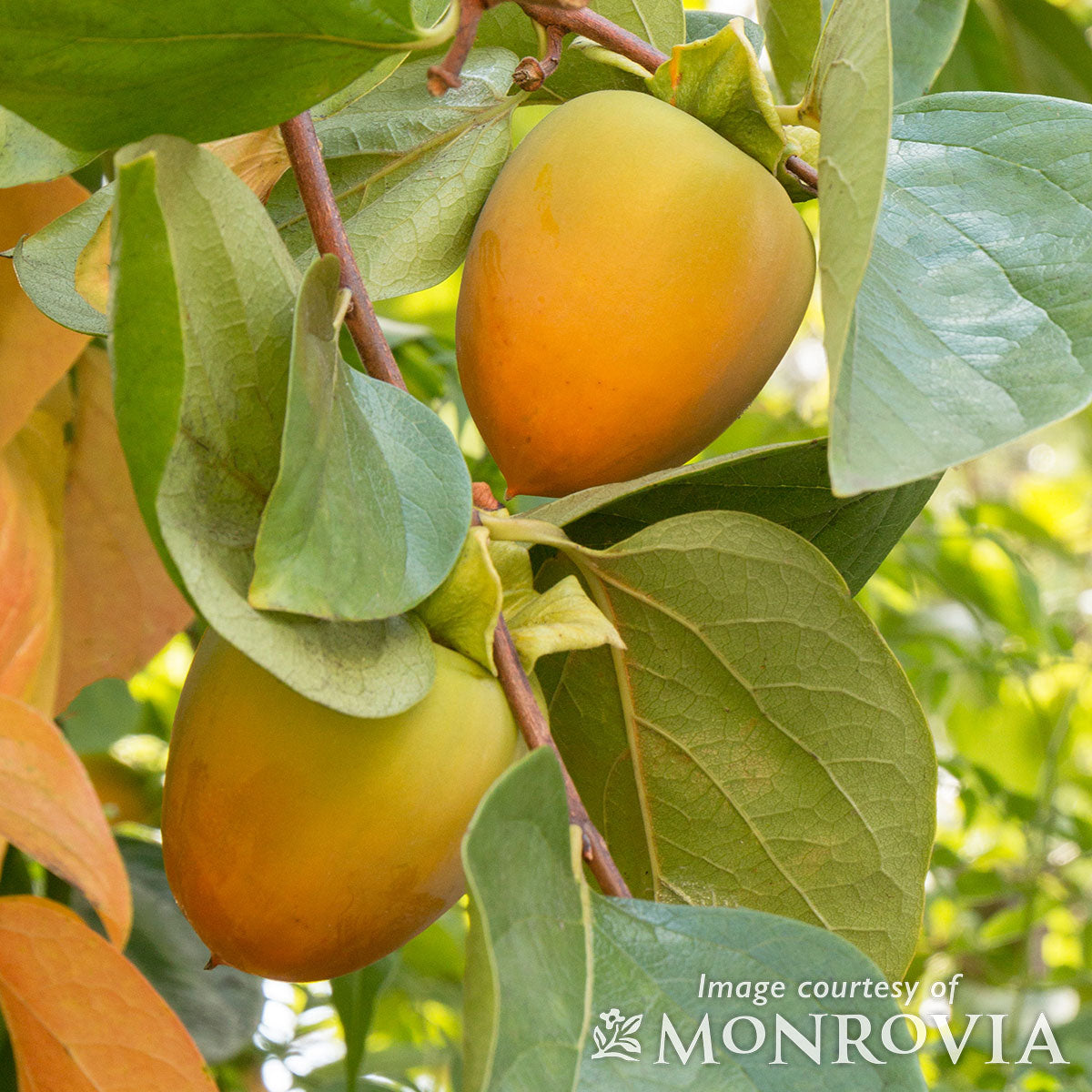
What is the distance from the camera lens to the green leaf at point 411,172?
44cm

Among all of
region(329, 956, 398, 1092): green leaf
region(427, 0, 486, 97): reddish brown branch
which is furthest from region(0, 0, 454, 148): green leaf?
region(329, 956, 398, 1092): green leaf

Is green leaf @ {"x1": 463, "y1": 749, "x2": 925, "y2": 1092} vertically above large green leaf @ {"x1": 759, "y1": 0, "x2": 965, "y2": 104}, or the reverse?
large green leaf @ {"x1": 759, "y1": 0, "x2": 965, "y2": 104}

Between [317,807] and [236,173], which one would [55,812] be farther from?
[236,173]

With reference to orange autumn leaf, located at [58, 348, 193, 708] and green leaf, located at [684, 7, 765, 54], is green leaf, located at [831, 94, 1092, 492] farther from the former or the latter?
orange autumn leaf, located at [58, 348, 193, 708]

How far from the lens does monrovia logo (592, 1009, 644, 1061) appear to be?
12.1 inches

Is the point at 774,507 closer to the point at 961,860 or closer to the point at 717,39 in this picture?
the point at 717,39

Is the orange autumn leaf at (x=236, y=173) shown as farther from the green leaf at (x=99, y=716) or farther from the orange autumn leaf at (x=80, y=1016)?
the green leaf at (x=99, y=716)

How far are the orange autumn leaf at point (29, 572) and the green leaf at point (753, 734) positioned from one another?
0.26 m

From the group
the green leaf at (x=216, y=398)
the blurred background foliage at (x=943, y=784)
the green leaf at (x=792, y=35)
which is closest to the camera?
the green leaf at (x=216, y=398)

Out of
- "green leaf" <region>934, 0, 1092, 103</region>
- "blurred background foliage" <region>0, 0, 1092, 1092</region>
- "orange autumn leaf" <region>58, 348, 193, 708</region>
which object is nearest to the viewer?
"orange autumn leaf" <region>58, 348, 193, 708</region>

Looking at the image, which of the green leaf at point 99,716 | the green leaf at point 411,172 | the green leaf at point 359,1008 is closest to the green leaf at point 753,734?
the green leaf at point 411,172

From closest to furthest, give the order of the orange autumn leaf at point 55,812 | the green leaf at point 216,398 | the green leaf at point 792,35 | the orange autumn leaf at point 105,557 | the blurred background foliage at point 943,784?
1. the green leaf at point 216,398
2. the orange autumn leaf at point 55,812
3. the green leaf at point 792,35
4. the orange autumn leaf at point 105,557
5. the blurred background foliage at point 943,784

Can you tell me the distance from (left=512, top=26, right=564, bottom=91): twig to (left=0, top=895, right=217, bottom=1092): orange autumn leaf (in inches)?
12.7

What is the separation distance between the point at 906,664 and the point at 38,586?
2.07ft
